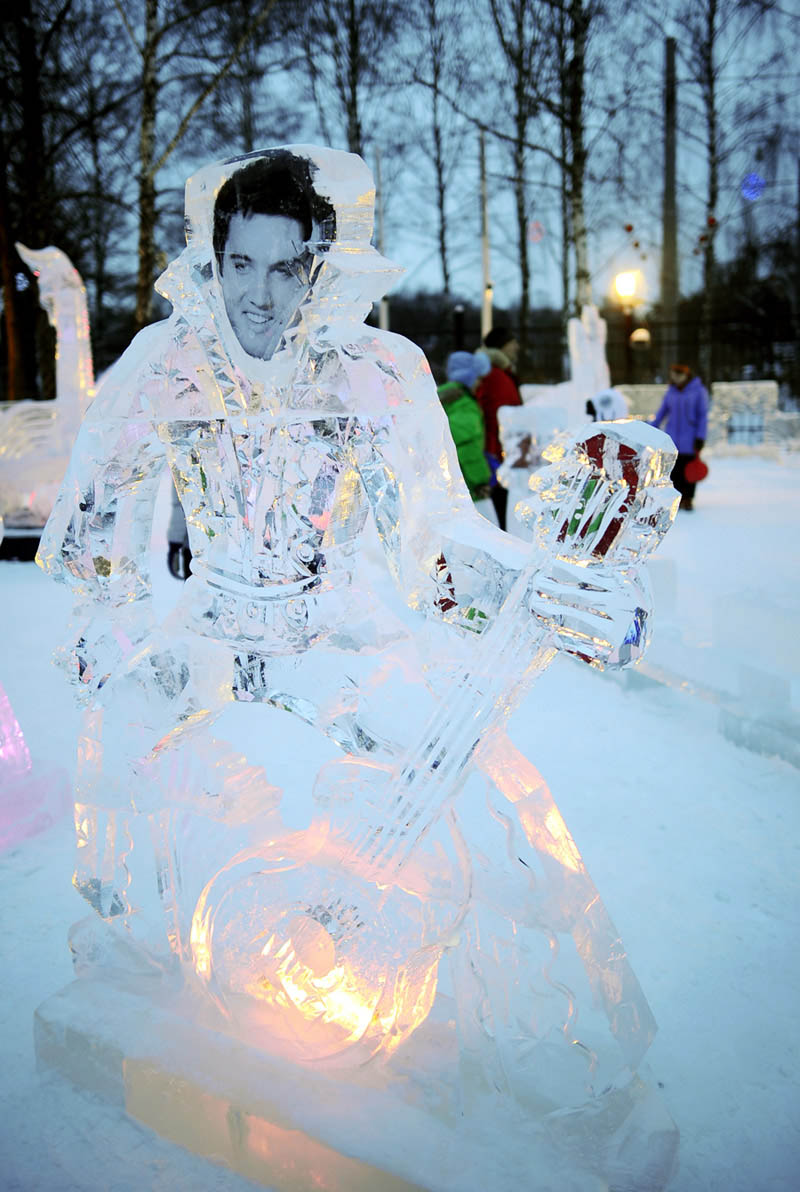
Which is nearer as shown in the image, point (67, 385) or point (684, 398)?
point (67, 385)

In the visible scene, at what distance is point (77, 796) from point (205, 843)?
23cm

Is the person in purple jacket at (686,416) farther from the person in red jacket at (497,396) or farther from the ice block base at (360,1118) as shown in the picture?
the ice block base at (360,1118)

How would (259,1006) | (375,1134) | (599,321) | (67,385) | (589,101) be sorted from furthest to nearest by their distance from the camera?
1. (589,101)
2. (599,321)
3. (67,385)
4. (259,1006)
5. (375,1134)

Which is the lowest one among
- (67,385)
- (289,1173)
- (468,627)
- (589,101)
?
(289,1173)

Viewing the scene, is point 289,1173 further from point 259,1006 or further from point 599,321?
point 599,321

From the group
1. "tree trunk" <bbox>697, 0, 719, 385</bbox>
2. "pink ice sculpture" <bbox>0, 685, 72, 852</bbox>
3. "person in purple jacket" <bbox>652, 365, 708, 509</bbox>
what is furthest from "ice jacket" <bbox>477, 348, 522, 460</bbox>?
"tree trunk" <bbox>697, 0, 719, 385</bbox>

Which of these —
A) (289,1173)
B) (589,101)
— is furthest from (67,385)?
(589,101)

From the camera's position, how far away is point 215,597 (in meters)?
1.51

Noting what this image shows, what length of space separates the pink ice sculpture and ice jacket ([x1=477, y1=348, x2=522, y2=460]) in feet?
13.9

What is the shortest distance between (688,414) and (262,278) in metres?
7.75

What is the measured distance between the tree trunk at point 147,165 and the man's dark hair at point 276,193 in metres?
9.90

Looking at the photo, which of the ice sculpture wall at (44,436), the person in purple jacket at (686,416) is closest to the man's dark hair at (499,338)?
the person in purple jacket at (686,416)

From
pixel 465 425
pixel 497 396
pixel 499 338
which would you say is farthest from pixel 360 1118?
pixel 499 338

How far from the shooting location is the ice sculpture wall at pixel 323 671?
137 centimetres
